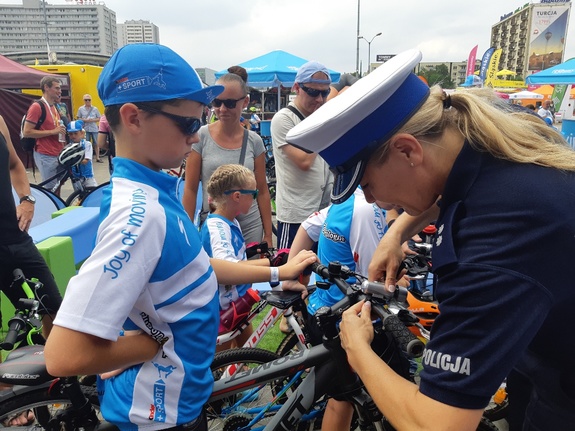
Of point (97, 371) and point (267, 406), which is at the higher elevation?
point (97, 371)

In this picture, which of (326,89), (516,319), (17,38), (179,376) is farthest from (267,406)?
(17,38)

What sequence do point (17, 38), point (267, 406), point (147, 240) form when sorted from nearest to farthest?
point (147, 240) → point (267, 406) → point (17, 38)

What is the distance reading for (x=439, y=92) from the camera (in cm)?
126

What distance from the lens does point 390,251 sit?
72.9 inches

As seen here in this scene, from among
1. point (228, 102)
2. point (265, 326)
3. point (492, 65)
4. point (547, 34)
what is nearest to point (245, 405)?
point (265, 326)

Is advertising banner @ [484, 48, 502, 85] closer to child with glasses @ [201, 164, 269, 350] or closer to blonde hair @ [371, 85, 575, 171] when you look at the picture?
Answer: child with glasses @ [201, 164, 269, 350]

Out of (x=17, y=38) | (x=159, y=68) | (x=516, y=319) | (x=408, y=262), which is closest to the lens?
(x=516, y=319)

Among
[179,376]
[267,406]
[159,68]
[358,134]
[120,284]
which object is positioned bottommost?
[267,406]

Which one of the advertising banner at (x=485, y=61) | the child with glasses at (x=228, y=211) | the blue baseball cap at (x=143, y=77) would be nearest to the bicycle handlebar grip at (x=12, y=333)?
the child with glasses at (x=228, y=211)

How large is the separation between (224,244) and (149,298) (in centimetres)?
131

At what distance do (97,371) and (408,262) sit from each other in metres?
1.27

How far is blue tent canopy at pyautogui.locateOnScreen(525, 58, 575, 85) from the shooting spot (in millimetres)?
11469

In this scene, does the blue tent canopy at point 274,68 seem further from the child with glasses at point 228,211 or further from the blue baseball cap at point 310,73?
the child with glasses at point 228,211

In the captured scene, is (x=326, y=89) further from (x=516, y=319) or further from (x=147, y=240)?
(x=516, y=319)
